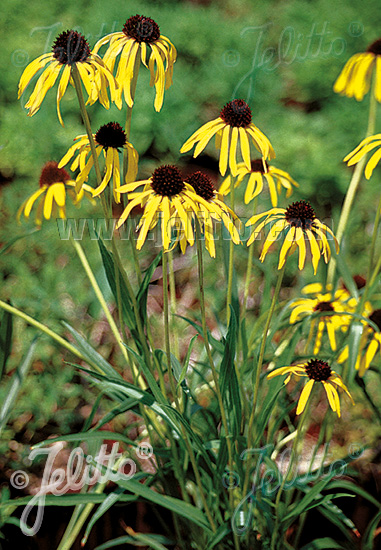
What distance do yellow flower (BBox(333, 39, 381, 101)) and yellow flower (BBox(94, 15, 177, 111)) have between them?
51cm

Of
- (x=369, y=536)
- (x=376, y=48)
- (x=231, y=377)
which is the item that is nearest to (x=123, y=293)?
(x=231, y=377)

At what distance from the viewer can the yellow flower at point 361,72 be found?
1.09 meters

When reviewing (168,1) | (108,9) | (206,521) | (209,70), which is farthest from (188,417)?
(168,1)

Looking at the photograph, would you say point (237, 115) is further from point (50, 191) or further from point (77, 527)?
point (77, 527)

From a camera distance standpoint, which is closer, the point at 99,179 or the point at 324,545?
the point at 99,179

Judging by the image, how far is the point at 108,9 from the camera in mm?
2627

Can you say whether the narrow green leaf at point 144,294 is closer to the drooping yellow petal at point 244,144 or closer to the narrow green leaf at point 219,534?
the drooping yellow petal at point 244,144

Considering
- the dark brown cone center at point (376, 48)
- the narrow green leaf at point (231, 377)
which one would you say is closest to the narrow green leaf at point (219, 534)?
the narrow green leaf at point (231, 377)

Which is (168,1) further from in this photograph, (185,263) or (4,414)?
(4,414)

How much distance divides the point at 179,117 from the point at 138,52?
1528 mm

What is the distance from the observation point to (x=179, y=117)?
221 cm

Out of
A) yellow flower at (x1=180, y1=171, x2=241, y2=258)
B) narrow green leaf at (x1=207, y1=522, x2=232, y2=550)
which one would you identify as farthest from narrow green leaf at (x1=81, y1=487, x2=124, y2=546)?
yellow flower at (x1=180, y1=171, x2=241, y2=258)

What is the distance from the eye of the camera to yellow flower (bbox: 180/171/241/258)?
68cm

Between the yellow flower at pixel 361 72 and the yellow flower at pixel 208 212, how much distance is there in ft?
1.65
